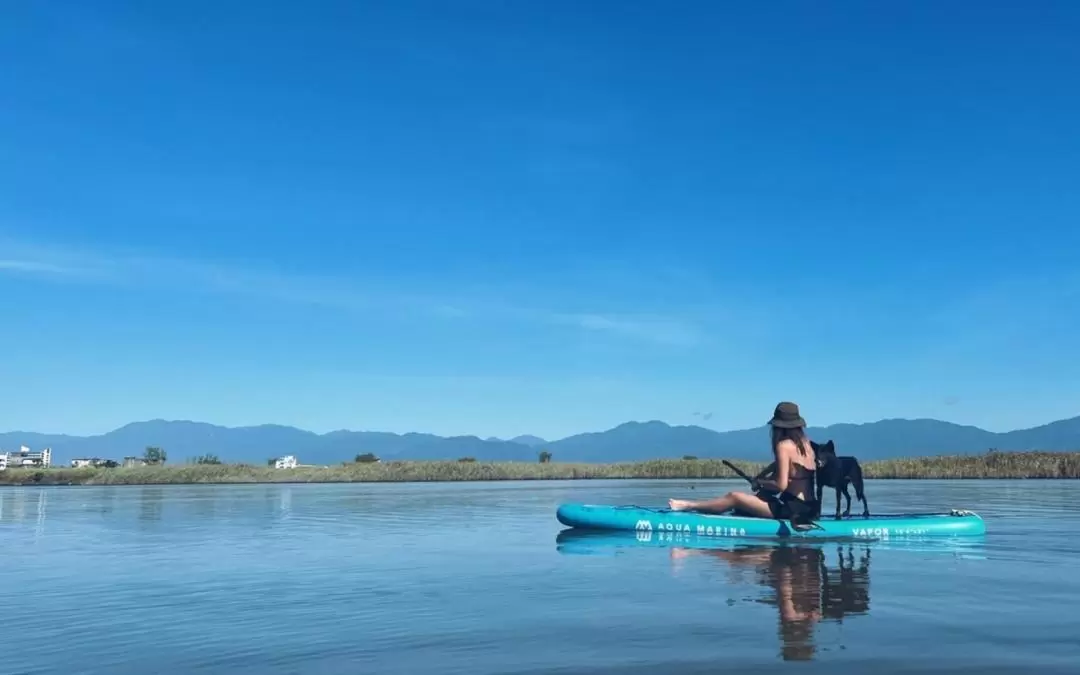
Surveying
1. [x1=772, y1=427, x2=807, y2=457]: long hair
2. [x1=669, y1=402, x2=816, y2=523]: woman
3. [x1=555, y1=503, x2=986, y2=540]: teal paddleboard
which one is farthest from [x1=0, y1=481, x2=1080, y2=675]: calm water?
[x1=772, y1=427, x2=807, y2=457]: long hair

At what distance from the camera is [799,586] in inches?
436

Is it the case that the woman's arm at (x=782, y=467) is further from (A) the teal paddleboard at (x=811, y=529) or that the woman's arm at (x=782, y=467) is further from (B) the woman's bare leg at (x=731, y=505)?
(A) the teal paddleboard at (x=811, y=529)

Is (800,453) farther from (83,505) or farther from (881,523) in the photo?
(83,505)

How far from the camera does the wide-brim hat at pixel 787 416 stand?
16219mm

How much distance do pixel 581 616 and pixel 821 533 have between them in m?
8.72

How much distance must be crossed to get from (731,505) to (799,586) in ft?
22.2

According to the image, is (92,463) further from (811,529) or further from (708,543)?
(811,529)

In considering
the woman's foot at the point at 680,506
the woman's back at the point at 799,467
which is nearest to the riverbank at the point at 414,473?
the woman's foot at the point at 680,506

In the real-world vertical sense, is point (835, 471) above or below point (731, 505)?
above

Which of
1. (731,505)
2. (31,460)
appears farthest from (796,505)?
(31,460)

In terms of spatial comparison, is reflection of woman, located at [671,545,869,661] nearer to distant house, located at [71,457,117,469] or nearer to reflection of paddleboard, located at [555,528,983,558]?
reflection of paddleboard, located at [555,528,983,558]

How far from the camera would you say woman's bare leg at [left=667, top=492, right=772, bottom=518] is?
684 inches

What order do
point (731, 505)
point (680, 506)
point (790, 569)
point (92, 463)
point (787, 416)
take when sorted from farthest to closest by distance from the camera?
point (92, 463), point (680, 506), point (731, 505), point (787, 416), point (790, 569)

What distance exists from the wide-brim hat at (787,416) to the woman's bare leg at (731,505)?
1.97 metres
